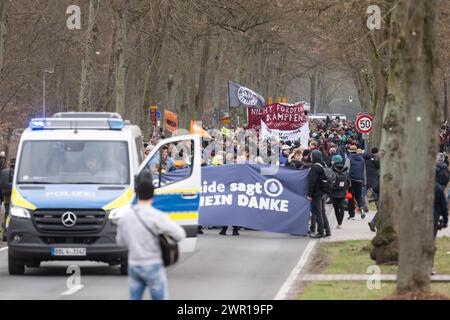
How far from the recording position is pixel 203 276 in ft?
62.4

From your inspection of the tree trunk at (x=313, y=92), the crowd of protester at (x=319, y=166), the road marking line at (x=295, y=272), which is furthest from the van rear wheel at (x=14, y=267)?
the tree trunk at (x=313, y=92)

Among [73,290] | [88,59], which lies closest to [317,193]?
[73,290]

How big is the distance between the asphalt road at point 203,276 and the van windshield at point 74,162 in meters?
1.44

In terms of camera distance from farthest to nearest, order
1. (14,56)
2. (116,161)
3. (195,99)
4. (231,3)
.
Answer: (14,56) < (195,99) < (231,3) < (116,161)

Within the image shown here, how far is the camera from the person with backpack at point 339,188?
1121 inches

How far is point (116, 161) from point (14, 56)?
39302 mm

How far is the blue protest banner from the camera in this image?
2708cm

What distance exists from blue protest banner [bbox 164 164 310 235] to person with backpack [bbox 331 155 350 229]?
1541 millimetres

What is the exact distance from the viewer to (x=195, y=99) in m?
50.0

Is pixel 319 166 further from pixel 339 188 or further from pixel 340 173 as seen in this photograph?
pixel 340 173

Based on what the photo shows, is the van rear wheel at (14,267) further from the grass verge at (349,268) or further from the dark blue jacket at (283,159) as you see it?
the dark blue jacket at (283,159)

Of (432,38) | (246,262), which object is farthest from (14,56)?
(432,38)

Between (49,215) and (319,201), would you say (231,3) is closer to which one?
(319,201)

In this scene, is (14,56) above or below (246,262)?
above
